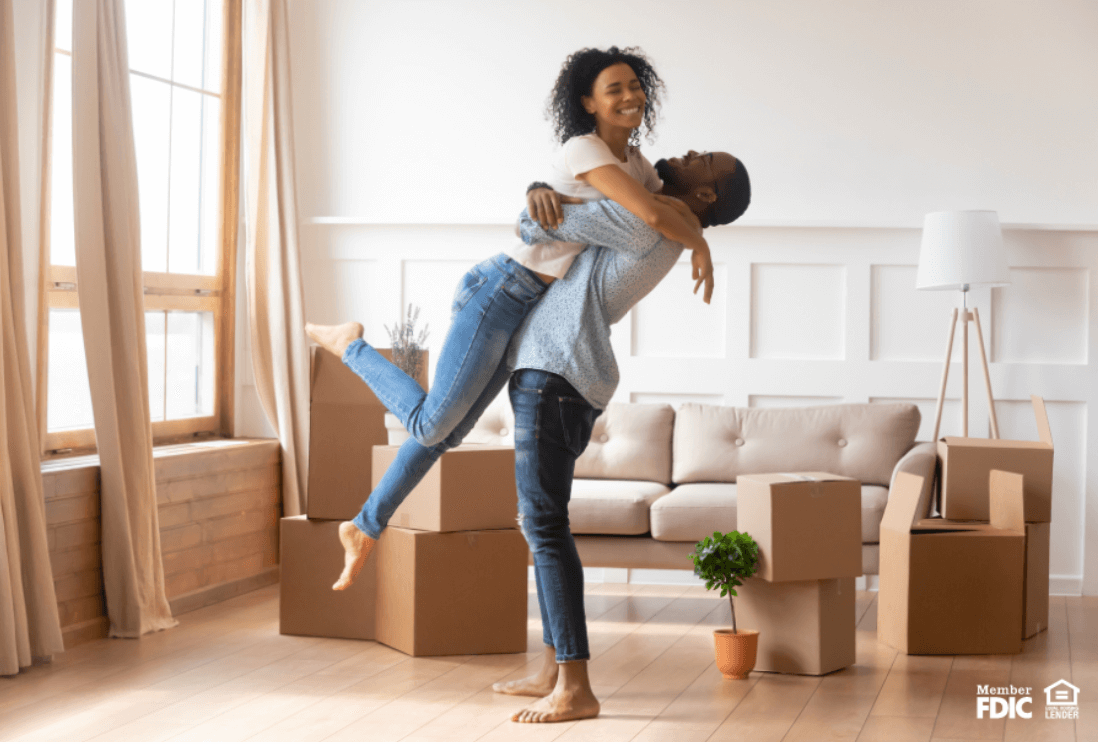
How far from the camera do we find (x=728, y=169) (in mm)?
2582

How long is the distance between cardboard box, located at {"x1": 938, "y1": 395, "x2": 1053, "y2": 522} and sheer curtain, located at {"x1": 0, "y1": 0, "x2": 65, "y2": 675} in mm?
2906

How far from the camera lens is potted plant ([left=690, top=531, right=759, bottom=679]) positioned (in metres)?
3.12

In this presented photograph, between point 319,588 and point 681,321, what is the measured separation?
2155 mm

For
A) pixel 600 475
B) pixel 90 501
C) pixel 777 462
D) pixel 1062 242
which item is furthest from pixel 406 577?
pixel 1062 242

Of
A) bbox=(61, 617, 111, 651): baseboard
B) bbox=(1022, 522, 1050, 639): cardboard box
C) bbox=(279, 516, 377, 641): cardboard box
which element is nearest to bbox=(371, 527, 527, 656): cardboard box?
bbox=(279, 516, 377, 641): cardboard box

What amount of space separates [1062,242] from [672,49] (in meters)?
1.88

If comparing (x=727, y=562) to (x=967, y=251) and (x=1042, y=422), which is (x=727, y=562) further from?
(x=967, y=251)

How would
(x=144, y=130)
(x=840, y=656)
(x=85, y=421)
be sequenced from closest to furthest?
(x=840, y=656) → (x=85, y=421) → (x=144, y=130)

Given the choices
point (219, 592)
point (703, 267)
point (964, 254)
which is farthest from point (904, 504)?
point (219, 592)

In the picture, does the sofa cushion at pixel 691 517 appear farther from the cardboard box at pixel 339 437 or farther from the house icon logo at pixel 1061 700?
the house icon logo at pixel 1061 700

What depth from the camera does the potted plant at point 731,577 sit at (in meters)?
3.12

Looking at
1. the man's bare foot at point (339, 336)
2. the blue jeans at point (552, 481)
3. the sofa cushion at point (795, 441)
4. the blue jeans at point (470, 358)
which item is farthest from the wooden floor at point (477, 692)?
the man's bare foot at point (339, 336)

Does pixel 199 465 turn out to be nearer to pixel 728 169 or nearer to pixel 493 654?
pixel 493 654

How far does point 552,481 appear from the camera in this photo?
105 inches
